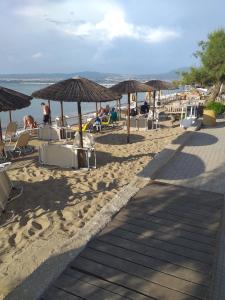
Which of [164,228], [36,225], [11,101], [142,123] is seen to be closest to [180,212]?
[164,228]

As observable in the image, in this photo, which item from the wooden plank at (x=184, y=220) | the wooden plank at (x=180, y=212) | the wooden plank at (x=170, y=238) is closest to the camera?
the wooden plank at (x=170, y=238)

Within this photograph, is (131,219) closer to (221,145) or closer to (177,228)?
(177,228)

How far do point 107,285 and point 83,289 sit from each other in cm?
24

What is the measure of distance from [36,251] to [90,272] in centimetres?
90

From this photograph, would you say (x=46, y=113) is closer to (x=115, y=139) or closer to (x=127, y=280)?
(x=115, y=139)

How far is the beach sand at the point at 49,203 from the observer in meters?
3.83

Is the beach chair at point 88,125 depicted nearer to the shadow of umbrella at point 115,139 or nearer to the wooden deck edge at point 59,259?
the shadow of umbrella at point 115,139

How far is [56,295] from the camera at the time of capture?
3021mm

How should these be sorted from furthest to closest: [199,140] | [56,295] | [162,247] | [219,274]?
1. [199,140]
2. [162,247]
3. [219,274]
4. [56,295]

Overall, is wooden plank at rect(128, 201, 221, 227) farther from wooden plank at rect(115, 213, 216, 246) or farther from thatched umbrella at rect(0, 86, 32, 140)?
thatched umbrella at rect(0, 86, 32, 140)

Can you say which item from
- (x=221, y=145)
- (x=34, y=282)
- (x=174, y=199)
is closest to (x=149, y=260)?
(x=34, y=282)

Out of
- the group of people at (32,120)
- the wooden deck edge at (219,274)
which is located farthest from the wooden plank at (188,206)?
the group of people at (32,120)

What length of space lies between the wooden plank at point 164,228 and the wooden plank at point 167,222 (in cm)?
4

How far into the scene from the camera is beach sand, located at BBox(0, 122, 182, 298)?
3.83 metres
